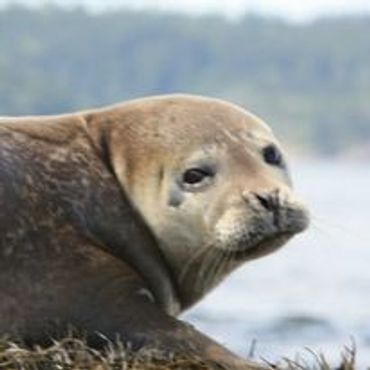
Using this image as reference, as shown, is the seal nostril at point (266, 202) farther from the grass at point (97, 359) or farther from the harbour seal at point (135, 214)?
the grass at point (97, 359)

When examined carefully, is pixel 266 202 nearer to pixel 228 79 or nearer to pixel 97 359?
pixel 97 359

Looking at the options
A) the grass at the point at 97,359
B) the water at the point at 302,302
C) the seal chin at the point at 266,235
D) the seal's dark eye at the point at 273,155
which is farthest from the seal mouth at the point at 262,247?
the grass at the point at 97,359

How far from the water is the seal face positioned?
1.31 ft

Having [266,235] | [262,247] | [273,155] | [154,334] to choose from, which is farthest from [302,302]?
[154,334]

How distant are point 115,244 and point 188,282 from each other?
525 mm

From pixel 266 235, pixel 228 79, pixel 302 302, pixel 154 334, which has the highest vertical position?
pixel 266 235

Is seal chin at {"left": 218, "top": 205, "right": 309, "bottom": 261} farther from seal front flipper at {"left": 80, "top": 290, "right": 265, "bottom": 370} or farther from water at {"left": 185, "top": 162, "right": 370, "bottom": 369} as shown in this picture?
seal front flipper at {"left": 80, "top": 290, "right": 265, "bottom": 370}

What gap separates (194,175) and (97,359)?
1.58 meters

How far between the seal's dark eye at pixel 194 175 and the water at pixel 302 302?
56cm

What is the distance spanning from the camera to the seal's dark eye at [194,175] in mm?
8859

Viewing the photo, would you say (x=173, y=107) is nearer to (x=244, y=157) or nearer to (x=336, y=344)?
(x=244, y=157)

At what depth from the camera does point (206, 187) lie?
883 centimetres

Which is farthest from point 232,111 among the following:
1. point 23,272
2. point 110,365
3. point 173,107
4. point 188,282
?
point 110,365

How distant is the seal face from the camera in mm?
8547
